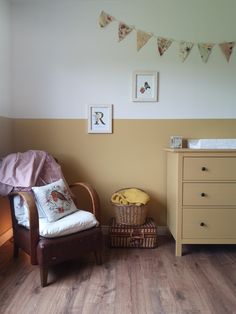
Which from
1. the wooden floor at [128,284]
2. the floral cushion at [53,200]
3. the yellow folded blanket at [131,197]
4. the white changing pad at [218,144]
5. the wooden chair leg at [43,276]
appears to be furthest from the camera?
the yellow folded blanket at [131,197]

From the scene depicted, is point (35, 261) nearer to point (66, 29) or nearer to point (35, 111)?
point (35, 111)

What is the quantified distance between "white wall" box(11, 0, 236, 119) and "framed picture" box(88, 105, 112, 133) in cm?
7

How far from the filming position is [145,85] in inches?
106

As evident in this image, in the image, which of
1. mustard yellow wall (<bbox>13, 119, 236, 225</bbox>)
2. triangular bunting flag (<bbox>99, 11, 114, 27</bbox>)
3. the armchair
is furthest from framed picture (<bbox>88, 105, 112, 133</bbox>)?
the armchair

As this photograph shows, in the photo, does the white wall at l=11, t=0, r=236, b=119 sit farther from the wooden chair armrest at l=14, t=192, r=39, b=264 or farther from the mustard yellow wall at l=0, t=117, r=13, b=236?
the wooden chair armrest at l=14, t=192, r=39, b=264

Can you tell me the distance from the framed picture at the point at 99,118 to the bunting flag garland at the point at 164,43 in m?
0.76

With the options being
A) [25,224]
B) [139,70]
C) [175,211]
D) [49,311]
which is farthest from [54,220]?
[139,70]

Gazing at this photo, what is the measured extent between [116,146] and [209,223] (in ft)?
3.99

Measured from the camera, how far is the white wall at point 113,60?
2666mm

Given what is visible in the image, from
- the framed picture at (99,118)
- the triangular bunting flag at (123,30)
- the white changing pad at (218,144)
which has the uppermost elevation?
the triangular bunting flag at (123,30)

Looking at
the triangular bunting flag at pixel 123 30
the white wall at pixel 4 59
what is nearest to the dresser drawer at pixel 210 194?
the triangular bunting flag at pixel 123 30

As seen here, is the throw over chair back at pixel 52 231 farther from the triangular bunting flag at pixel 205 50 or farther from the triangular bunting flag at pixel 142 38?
the triangular bunting flag at pixel 205 50

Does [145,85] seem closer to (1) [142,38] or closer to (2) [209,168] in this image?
(1) [142,38]

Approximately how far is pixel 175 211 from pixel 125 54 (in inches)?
67.7
